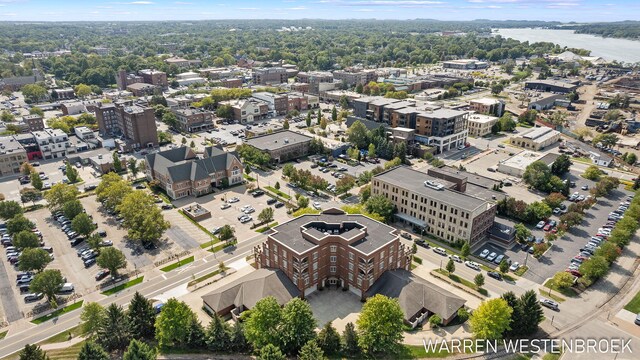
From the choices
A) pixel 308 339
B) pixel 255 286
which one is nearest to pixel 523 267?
pixel 308 339

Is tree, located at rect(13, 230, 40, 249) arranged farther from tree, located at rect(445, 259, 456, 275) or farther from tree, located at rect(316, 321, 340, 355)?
tree, located at rect(445, 259, 456, 275)

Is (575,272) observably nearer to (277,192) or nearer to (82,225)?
(277,192)

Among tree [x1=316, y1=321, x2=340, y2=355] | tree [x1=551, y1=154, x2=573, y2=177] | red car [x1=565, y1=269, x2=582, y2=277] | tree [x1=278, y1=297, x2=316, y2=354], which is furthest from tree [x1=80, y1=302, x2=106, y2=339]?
tree [x1=551, y1=154, x2=573, y2=177]

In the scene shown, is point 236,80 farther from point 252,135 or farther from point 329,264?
point 329,264

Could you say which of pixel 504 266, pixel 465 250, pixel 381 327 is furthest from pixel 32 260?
pixel 504 266

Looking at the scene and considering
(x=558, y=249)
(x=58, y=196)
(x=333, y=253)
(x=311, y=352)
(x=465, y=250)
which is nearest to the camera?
(x=311, y=352)

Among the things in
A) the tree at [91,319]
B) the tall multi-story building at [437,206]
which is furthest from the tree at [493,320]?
the tree at [91,319]
